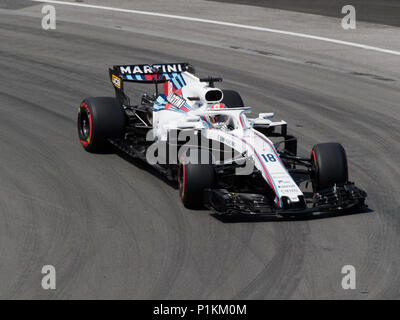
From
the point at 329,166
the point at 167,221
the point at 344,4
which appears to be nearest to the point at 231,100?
the point at 329,166

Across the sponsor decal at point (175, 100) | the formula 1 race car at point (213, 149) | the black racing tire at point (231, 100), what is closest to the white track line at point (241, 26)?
the black racing tire at point (231, 100)

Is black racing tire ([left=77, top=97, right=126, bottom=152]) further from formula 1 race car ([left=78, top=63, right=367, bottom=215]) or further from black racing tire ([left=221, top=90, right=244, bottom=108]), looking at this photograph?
black racing tire ([left=221, top=90, right=244, bottom=108])

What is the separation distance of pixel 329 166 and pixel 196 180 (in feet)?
6.14

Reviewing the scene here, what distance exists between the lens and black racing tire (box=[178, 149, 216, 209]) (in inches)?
393

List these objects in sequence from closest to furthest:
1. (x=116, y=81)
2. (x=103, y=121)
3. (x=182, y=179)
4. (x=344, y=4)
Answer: (x=182, y=179), (x=103, y=121), (x=116, y=81), (x=344, y=4)

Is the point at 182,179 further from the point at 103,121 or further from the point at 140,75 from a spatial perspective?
the point at 140,75

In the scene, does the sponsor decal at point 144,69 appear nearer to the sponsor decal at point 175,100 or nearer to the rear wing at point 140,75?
the rear wing at point 140,75

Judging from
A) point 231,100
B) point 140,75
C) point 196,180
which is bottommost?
point 196,180

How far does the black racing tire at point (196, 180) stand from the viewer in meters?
9.98

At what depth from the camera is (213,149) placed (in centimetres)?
1127

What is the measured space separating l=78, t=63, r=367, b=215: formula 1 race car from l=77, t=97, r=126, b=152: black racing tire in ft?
0.05

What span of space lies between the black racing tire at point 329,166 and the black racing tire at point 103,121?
335cm

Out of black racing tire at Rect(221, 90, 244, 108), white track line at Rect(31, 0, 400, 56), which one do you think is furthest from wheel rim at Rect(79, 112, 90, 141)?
white track line at Rect(31, 0, 400, 56)

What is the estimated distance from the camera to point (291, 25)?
2442 centimetres
